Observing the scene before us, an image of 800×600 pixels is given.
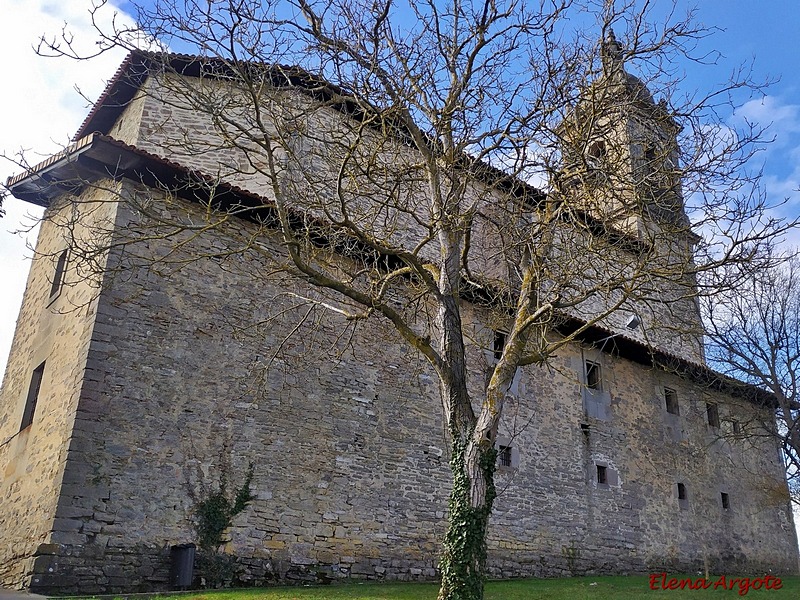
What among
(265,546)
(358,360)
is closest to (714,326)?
(358,360)

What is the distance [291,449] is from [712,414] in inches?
499

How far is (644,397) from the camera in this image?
645 inches

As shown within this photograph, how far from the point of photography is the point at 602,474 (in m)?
14.7

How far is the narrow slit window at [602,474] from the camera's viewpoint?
14.6 m

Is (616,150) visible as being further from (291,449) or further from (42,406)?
(42,406)

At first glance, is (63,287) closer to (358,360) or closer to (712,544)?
(358,360)

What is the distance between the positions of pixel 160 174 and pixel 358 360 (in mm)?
4224

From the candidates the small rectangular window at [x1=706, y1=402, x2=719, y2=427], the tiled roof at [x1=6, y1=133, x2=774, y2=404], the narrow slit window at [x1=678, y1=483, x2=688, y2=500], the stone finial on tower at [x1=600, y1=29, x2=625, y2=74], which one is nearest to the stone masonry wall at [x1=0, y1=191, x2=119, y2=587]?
the tiled roof at [x1=6, y1=133, x2=774, y2=404]

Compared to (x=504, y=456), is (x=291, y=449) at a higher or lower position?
lower

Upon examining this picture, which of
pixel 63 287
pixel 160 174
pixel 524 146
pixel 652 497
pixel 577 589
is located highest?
pixel 160 174

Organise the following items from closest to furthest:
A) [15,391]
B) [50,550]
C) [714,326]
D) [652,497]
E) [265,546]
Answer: [50,550] → [265,546] → [15,391] → [652,497] → [714,326]
